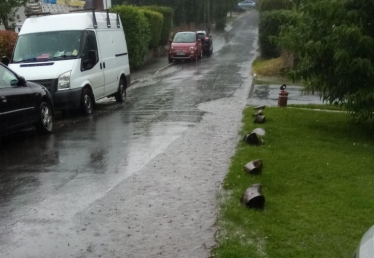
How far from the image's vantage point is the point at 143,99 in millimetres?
17672

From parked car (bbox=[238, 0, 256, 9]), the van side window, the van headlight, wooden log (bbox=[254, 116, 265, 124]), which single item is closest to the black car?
the van headlight

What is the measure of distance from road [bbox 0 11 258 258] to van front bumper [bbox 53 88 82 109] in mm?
404

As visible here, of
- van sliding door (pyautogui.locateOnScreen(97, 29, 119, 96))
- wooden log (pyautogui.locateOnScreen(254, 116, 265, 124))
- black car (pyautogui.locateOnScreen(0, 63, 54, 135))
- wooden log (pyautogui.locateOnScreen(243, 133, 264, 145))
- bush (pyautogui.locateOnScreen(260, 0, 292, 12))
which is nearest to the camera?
wooden log (pyautogui.locateOnScreen(243, 133, 264, 145))

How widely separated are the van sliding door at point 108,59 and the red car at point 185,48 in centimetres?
1885

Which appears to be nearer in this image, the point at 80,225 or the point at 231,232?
the point at 231,232

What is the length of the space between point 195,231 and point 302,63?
276 inches

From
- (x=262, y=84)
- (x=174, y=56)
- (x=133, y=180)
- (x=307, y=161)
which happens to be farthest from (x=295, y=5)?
(x=174, y=56)

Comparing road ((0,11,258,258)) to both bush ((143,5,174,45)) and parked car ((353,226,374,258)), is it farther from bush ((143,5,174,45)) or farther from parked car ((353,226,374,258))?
bush ((143,5,174,45))

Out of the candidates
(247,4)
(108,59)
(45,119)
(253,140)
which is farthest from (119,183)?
(247,4)

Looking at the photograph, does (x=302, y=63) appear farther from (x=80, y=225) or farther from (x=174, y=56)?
(x=174, y=56)

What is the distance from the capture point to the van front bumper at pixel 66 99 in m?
13.3

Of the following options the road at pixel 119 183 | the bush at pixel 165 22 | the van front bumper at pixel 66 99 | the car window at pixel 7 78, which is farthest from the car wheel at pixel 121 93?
the bush at pixel 165 22

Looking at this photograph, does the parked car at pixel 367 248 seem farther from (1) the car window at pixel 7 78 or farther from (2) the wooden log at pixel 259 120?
(2) the wooden log at pixel 259 120

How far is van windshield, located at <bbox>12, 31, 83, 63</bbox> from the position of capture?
46.2 feet
